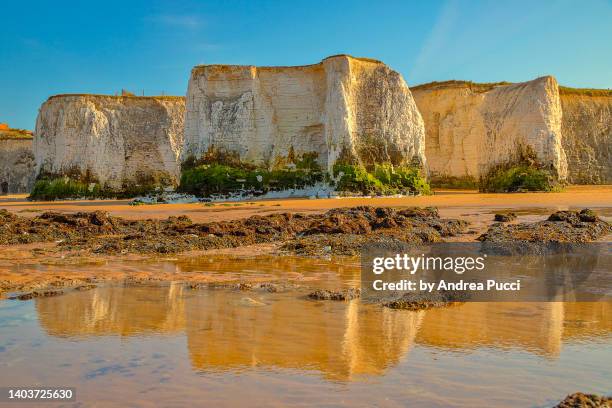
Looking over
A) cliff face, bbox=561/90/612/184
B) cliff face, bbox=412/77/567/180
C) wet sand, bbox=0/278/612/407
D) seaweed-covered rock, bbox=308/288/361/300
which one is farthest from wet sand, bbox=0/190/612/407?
cliff face, bbox=561/90/612/184

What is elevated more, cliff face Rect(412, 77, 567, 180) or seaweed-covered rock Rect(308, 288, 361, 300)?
→ cliff face Rect(412, 77, 567, 180)

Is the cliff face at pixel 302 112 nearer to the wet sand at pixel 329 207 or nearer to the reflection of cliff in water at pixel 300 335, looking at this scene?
the wet sand at pixel 329 207

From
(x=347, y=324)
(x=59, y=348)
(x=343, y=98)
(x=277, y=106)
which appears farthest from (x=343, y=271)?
(x=277, y=106)

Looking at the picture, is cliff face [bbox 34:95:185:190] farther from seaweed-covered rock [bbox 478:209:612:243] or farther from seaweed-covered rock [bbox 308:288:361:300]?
seaweed-covered rock [bbox 308:288:361:300]

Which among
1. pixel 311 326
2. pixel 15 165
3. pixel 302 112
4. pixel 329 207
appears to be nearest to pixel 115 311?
pixel 311 326

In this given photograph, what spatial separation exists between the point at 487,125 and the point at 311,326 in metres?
29.7

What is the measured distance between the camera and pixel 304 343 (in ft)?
12.0

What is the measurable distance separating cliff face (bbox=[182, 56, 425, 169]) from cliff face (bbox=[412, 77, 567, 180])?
5604 mm

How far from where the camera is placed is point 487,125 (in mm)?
31484

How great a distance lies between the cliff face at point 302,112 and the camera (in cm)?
2633

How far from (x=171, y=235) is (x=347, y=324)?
6.61 m

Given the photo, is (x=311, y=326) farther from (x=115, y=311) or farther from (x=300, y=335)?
(x=115, y=311)

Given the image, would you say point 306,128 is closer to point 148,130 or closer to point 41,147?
point 148,130

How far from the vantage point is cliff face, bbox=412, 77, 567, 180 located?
28.8m
